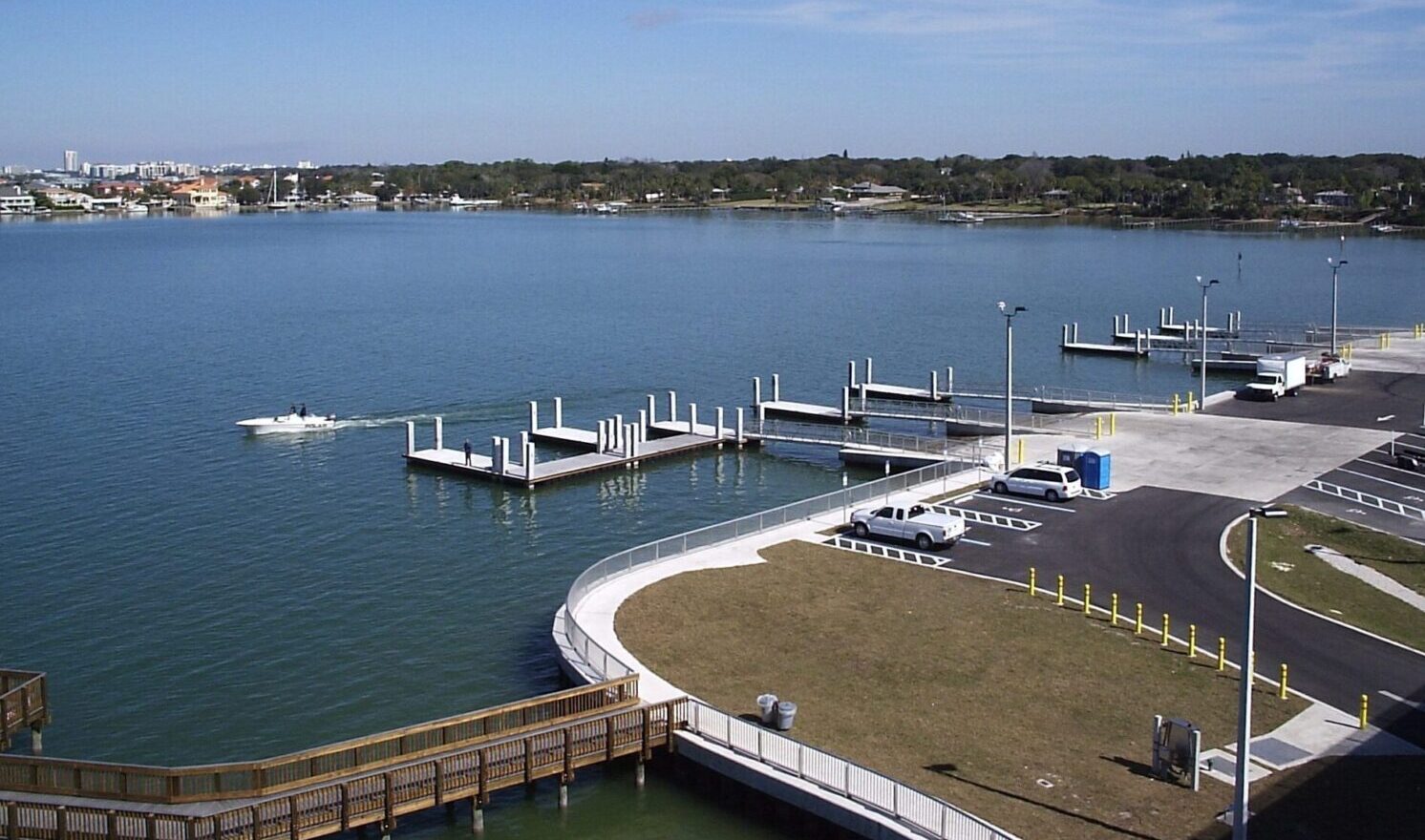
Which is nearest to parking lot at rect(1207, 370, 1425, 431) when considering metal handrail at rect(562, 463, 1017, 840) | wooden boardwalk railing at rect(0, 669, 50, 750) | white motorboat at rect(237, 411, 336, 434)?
metal handrail at rect(562, 463, 1017, 840)

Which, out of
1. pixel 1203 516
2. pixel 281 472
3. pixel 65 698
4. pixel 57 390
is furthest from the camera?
pixel 57 390

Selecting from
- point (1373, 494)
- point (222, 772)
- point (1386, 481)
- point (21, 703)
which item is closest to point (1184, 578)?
point (1373, 494)

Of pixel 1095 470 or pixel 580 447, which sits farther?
pixel 580 447

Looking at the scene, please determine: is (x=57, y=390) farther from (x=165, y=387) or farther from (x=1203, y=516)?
(x=1203, y=516)

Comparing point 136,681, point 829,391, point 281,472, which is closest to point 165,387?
point 281,472

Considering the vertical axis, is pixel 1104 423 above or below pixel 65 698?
above

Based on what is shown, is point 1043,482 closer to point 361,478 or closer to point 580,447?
point 580,447

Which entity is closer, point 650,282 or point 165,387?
point 165,387
